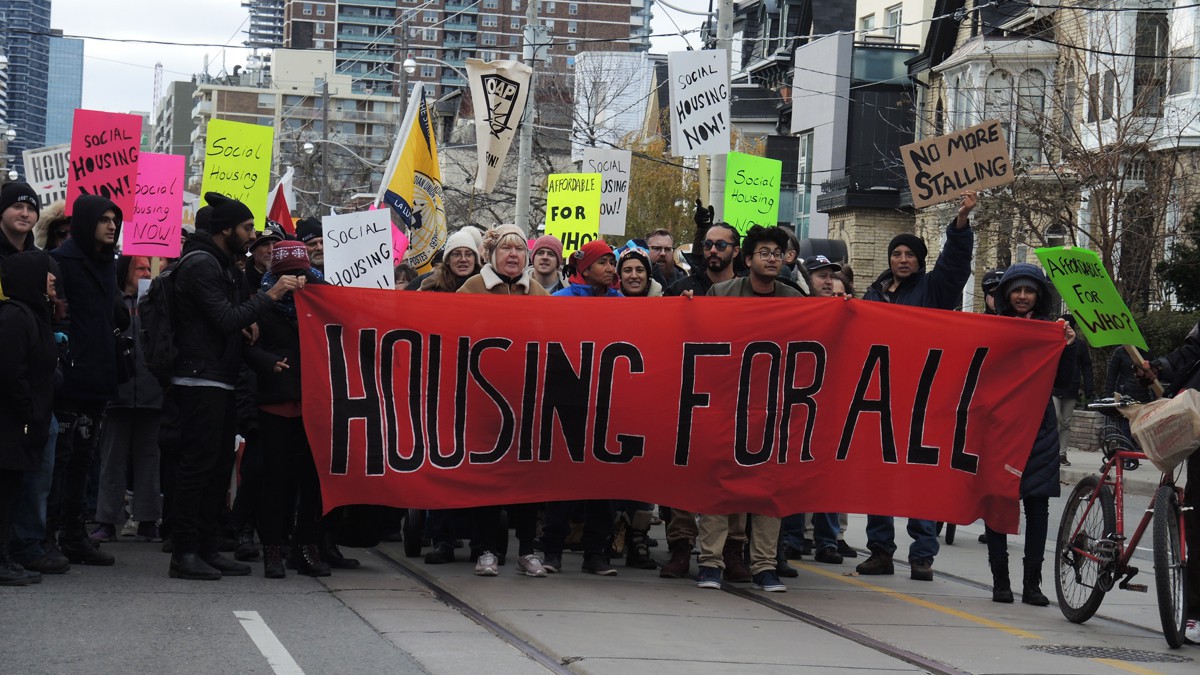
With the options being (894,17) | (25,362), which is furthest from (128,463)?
(894,17)

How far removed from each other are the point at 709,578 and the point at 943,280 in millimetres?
2443

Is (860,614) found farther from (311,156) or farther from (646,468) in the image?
(311,156)

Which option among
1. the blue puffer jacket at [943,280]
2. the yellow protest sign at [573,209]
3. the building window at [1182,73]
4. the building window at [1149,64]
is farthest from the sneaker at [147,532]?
the building window at [1182,73]

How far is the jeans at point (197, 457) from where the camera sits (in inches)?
361

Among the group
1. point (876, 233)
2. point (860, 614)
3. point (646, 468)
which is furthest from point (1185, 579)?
point (876, 233)

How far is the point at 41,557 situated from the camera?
30.2 ft

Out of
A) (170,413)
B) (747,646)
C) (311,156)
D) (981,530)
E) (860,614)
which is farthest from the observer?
(311,156)

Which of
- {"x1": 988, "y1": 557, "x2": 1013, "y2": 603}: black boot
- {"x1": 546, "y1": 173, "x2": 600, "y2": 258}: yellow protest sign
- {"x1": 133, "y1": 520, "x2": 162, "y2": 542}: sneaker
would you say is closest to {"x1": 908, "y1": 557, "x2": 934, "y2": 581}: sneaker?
{"x1": 988, "y1": 557, "x2": 1013, "y2": 603}: black boot

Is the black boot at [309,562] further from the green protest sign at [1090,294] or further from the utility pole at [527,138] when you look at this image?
the utility pole at [527,138]

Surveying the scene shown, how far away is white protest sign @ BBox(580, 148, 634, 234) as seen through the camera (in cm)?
2048

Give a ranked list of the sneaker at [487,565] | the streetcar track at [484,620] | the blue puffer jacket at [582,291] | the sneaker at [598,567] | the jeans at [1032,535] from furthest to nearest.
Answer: the blue puffer jacket at [582,291] < the sneaker at [598,567] < the sneaker at [487,565] < the jeans at [1032,535] < the streetcar track at [484,620]

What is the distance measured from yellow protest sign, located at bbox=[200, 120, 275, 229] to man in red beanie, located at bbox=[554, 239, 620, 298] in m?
7.03

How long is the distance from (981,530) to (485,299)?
6.63 metres

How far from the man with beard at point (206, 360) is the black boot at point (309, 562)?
51cm
